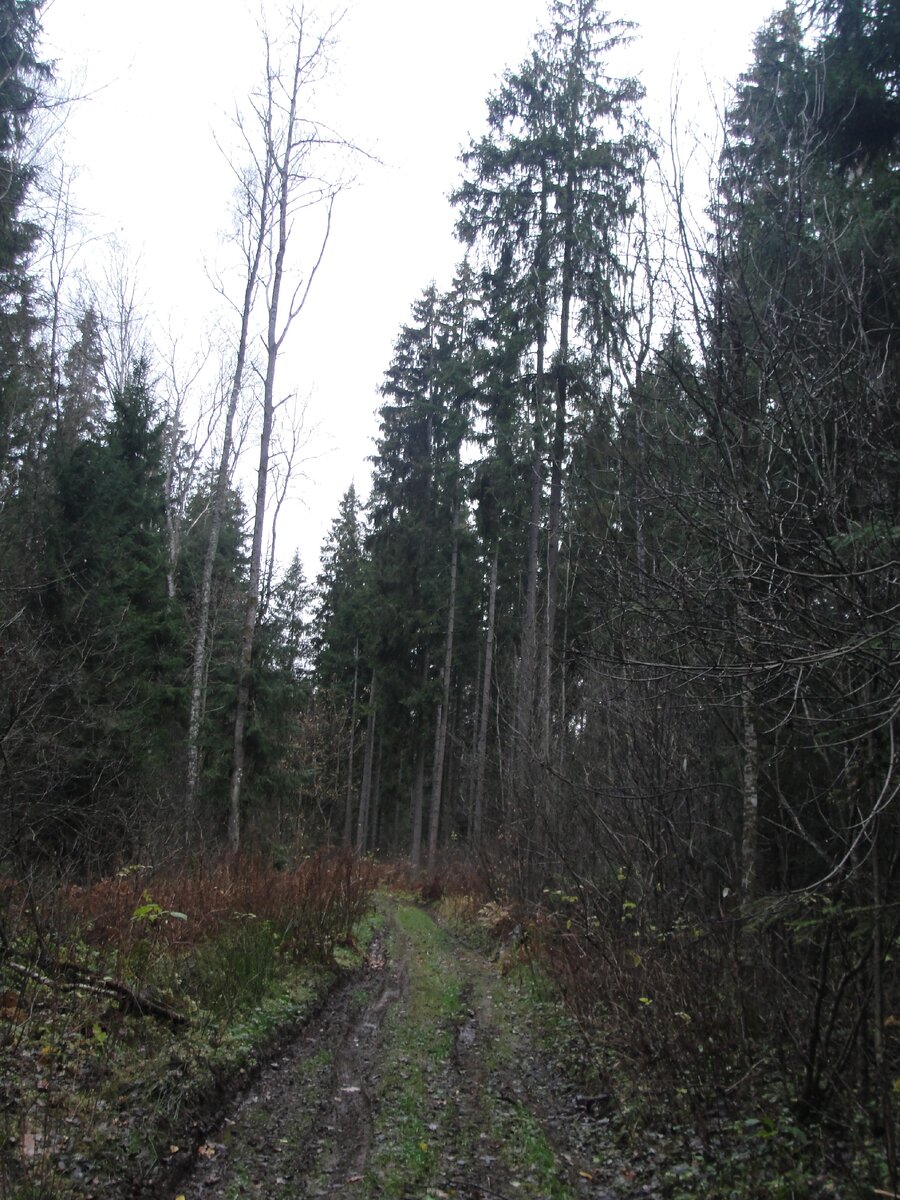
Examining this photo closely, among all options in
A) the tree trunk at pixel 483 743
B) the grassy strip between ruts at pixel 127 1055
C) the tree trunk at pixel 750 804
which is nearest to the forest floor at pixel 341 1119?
the grassy strip between ruts at pixel 127 1055

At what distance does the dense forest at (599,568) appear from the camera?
4.75 metres

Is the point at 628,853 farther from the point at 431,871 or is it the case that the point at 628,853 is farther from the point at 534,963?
A: the point at 431,871

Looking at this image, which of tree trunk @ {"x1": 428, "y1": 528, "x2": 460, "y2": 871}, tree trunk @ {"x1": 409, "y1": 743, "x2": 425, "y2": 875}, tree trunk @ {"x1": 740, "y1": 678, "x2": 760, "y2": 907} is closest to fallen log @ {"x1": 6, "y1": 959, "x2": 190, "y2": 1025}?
tree trunk @ {"x1": 740, "y1": 678, "x2": 760, "y2": 907}

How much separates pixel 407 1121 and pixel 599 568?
4.09 m

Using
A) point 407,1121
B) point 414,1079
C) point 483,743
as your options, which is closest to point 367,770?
point 483,743

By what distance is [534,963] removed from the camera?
11.5 meters

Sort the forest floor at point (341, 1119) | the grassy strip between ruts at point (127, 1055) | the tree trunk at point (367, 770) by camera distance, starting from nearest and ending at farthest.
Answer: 1. the grassy strip between ruts at point (127, 1055)
2. the forest floor at point (341, 1119)
3. the tree trunk at point (367, 770)

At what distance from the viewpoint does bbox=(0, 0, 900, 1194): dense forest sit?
15.6 ft

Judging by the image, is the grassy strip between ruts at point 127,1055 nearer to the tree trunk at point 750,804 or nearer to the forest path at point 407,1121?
the forest path at point 407,1121

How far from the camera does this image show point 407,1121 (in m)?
5.95

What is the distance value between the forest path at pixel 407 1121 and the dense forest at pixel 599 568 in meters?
1.03

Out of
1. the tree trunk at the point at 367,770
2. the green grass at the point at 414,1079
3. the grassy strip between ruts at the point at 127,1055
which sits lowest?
the green grass at the point at 414,1079

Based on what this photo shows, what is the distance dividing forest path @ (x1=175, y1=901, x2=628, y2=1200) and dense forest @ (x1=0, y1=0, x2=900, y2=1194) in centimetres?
103

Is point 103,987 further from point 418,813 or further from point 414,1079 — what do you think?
point 418,813
